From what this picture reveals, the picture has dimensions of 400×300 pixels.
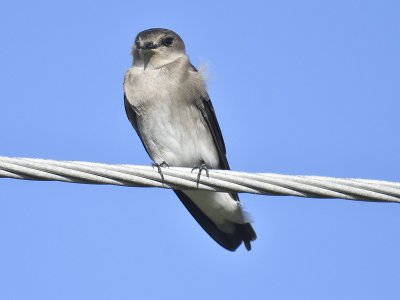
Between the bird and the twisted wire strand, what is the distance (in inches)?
81.4

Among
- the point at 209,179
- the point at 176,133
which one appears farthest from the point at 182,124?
the point at 209,179

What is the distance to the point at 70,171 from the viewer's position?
9.66ft

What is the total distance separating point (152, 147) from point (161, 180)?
2.24 metres

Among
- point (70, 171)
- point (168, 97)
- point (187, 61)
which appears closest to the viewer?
point (70, 171)

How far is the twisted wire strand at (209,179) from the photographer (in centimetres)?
290

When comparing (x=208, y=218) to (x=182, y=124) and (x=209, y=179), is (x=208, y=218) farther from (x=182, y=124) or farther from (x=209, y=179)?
(x=209, y=179)

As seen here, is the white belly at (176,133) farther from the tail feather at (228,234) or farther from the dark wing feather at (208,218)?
the tail feather at (228,234)

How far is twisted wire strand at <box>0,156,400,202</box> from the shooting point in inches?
114

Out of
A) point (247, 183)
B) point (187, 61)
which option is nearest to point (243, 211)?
point (187, 61)

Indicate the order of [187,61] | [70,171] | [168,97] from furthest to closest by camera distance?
[187,61], [168,97], [70,171]

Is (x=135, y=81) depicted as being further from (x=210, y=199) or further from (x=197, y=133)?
(x=210, y=199)

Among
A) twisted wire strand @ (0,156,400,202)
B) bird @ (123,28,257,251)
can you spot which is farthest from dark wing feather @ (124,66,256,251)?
twisted wire strand @ (0,156,400,202)

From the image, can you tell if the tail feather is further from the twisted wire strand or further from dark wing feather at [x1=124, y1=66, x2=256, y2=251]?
the twisted wire strand

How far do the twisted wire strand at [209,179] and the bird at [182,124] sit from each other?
6.78 ft
